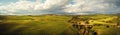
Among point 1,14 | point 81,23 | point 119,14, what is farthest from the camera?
point 119,14

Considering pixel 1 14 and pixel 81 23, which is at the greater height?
pixel 1 14

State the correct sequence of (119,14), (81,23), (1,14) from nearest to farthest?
(1,14)
(81,23)
(119,14)

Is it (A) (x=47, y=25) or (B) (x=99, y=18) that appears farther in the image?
(B) (x=99, y=18)

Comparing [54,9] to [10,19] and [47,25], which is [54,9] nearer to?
[47,25]

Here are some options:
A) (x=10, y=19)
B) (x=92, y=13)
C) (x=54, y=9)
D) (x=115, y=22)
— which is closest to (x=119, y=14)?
(x=115, y=22)

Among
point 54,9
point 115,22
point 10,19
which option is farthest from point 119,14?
point 10,19

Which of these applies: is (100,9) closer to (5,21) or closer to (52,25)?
(52,25)
